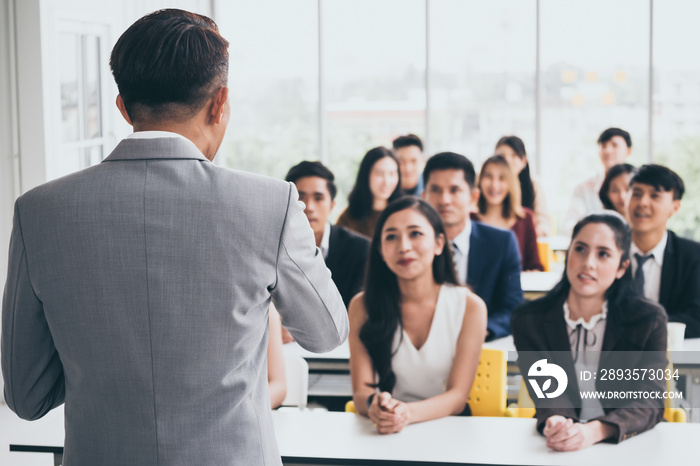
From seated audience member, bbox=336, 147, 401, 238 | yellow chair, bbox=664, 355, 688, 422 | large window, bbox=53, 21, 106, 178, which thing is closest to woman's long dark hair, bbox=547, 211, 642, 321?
yellow chair, bbox=664, 355, 688, 422

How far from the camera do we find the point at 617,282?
2.89 metres

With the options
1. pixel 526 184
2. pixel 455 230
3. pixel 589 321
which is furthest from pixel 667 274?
pixel 526 184

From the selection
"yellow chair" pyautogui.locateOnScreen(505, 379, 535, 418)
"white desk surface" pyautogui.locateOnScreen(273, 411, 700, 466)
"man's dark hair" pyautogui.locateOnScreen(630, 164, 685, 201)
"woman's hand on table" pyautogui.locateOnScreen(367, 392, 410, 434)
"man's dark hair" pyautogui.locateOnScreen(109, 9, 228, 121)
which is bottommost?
"yellow chair" pyautogui.locateOnScreen(505, 379, 535, 418)

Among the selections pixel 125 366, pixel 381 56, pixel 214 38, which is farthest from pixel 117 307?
pixel 381 56

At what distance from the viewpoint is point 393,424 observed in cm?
240

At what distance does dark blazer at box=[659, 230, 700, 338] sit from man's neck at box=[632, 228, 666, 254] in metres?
0.05

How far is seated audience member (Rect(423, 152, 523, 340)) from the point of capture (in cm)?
395

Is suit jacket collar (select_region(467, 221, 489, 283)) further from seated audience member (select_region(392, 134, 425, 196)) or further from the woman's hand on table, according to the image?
seated audience member (select_region(392, 134, 425, 196))

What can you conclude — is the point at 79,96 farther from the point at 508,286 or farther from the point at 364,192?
the point at 508,286

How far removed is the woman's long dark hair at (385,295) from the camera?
2.83 metres

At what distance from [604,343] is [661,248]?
1.22 meters

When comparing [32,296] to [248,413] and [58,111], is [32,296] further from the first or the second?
[58,111]

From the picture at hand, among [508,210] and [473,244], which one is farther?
[508,210]

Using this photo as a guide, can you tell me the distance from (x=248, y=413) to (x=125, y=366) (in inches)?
7.7
